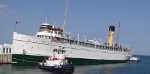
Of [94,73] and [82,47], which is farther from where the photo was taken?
[82,47]

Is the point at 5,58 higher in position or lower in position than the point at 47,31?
lower

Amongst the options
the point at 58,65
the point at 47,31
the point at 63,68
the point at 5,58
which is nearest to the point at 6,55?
the point at 5,58

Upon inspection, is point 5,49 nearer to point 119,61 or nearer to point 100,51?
point 100,51

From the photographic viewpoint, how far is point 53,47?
114812 mm

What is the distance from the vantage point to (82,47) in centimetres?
13162

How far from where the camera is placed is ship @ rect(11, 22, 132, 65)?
351 feet

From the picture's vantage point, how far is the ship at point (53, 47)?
351 ft

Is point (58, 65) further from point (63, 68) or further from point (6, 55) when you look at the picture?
point (6, 55)

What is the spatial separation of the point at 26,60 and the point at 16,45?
4.59 m

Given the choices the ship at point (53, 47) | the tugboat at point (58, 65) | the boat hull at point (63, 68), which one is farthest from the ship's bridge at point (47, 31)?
the boat hull at point (63, 68)

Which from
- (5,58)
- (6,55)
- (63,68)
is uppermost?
(6,55)

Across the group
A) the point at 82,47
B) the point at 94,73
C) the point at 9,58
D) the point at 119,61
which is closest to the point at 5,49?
the point at 9,58

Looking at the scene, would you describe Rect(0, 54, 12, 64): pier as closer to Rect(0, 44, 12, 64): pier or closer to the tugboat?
Rect(0, 44, 12, 64): pier

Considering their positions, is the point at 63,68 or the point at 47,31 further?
the point at 47,31
